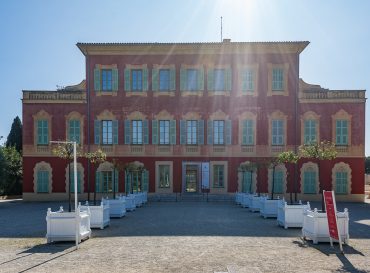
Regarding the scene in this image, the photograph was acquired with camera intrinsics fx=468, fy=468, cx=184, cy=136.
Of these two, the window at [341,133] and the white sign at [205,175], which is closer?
the window at [341,133]

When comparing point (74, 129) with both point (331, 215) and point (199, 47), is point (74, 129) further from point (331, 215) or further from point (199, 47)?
point (331, 215)

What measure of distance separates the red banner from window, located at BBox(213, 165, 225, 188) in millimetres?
20249

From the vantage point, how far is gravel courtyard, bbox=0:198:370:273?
33.4 ft

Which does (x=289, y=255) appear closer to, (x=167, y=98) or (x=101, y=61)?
(x=167, y=98)

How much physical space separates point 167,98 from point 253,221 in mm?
15967

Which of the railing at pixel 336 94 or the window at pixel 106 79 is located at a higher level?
the window at pixel 106 79

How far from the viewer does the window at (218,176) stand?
109 feet

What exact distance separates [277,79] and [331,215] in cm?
2173

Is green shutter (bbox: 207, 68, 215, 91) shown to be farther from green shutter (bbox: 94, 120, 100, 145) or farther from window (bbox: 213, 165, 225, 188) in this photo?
green shutter (bbox: 94, 120, 100, 145)

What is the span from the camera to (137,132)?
3331 cm

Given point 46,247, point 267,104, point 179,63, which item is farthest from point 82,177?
point 46,247

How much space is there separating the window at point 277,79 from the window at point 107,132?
11.9 m

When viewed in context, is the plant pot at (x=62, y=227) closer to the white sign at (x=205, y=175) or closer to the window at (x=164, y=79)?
the white sign at (x=205, y=175)

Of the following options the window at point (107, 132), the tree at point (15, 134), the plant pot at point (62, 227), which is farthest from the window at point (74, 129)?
the plant pot at point (62, 227)
